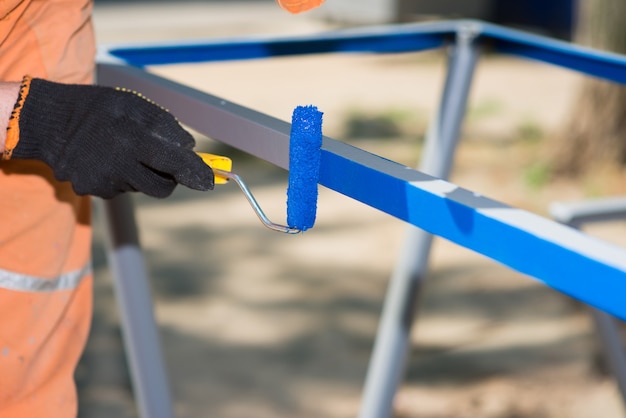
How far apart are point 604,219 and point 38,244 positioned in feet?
4.04

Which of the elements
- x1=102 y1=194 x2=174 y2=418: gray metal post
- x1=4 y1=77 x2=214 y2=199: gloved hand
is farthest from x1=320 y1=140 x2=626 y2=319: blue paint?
x1=102 y1=194 x2=174 y2=418: gray metal post

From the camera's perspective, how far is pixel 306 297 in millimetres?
3258

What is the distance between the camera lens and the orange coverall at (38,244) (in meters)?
1.24

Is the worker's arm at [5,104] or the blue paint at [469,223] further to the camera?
the worker's arm at [5,104]

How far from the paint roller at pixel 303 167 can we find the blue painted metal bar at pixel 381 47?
687 mm

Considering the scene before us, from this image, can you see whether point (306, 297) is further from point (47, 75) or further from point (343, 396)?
point (47, 75)

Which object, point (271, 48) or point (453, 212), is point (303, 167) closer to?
point (453, 212)

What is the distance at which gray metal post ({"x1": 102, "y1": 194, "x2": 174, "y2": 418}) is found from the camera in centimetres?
164

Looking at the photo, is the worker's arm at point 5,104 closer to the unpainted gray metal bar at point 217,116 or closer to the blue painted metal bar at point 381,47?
the unpainted gray metal bar at point 217,116

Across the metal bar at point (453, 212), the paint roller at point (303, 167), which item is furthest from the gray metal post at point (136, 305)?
the paint roller at point (303, 167)

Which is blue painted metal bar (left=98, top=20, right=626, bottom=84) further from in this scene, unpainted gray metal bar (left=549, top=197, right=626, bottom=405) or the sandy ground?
the sandy ground

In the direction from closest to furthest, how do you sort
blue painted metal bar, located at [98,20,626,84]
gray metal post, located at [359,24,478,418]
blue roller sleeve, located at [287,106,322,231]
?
blue roller sleeve, located at [287,106,322,231] < blue painted metal bar, located at [98,20,626,84] < gray metal post, located at [359,24,478,418]

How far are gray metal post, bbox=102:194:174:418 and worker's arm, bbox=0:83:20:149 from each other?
1.70 feet

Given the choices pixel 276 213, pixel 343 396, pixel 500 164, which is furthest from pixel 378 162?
pixel 500 164
